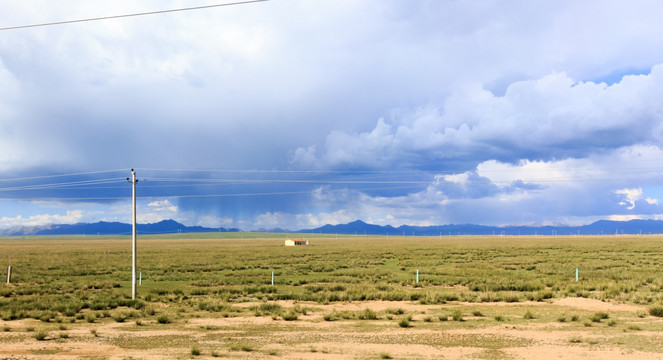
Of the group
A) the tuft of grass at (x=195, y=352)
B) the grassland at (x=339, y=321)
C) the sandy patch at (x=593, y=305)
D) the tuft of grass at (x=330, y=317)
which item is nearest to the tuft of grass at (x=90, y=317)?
the grassland at (x=339, y=321)

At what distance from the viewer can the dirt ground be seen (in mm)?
18016

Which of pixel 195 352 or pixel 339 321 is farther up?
pixel 195 352

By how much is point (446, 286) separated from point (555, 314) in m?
17.1

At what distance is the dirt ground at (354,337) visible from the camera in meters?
18.0

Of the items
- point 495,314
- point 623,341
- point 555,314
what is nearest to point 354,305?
point 495,314

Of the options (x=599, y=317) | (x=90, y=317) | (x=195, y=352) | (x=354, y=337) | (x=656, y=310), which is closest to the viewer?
(x=195, y=352)

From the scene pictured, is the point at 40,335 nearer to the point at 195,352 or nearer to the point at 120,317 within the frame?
the point at 120,317

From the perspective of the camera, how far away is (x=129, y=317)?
89.4 ft

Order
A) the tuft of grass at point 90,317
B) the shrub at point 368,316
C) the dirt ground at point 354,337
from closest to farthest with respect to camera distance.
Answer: the dirt ground at point 354,337
the tuft of grass at point 90,317
the shrub at point 368,316

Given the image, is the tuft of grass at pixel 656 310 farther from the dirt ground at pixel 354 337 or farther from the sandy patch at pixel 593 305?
the sandy patch at pixel 593 305

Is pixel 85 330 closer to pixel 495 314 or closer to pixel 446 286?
pixel 495 314

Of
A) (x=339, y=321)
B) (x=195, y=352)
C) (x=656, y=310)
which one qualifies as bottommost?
(x=339, y=321)

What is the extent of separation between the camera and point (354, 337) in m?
21.3

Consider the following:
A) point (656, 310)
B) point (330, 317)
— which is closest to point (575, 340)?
point (656, 310)
